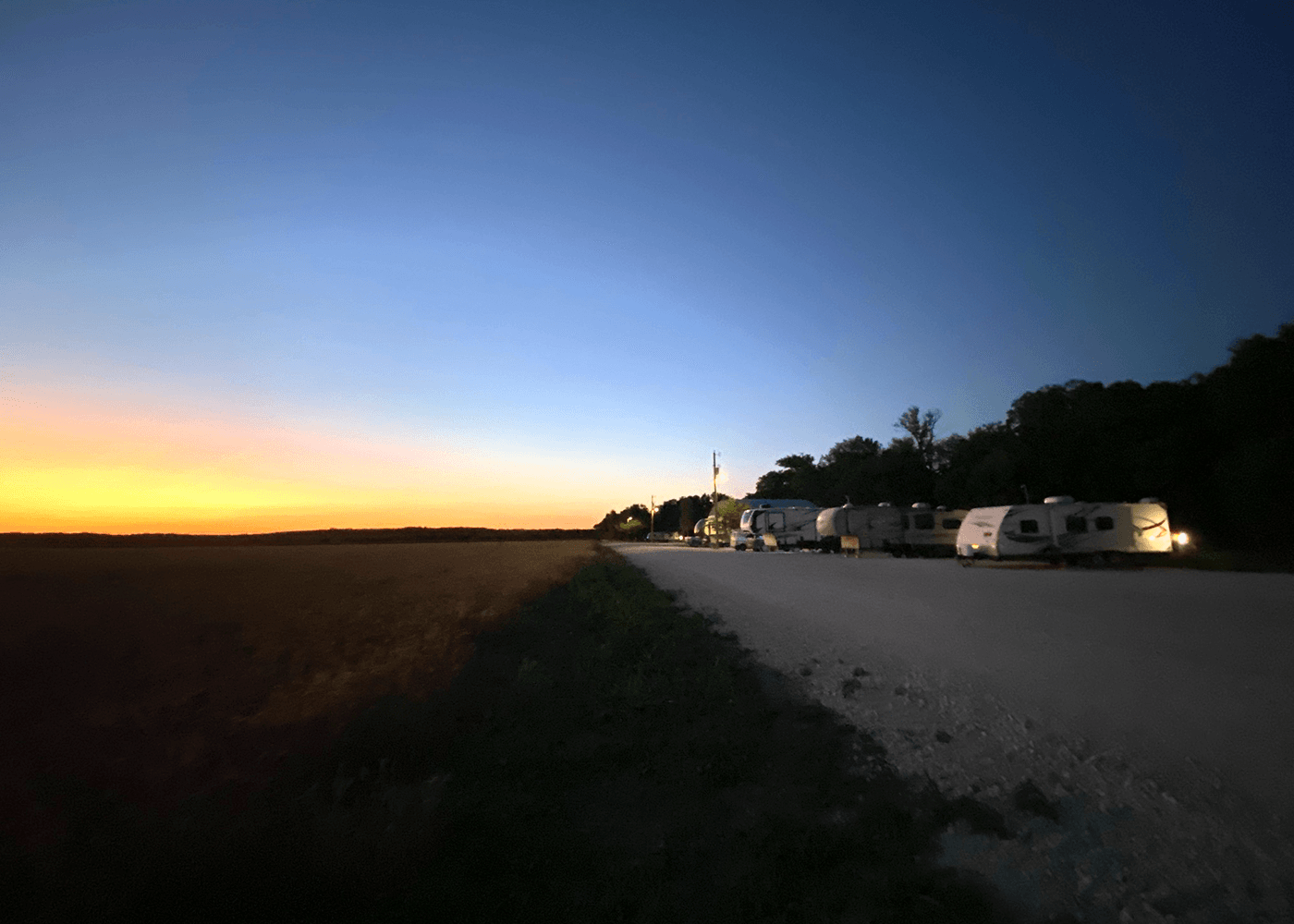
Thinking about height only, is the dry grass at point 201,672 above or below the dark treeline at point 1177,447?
below

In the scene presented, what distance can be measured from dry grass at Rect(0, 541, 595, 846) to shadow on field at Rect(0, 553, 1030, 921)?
2.20 ft

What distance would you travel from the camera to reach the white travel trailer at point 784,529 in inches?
1570

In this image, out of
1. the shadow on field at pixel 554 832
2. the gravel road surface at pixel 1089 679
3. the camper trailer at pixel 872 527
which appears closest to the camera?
the shadow on field at pixel 554 832

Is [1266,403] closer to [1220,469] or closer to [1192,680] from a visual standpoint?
[1220,469]

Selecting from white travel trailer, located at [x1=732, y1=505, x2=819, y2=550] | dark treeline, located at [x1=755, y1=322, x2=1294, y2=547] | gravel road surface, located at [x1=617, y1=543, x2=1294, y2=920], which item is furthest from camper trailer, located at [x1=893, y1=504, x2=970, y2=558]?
gravel road surface, located at [x1=617, y1=543, x2=1294, y2=920]

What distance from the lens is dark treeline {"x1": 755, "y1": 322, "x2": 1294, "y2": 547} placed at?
25.7 metres

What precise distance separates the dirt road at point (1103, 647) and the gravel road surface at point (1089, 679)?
0.02 metres

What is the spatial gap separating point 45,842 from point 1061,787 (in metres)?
7.12

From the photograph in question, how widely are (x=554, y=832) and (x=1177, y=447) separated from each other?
35767mm

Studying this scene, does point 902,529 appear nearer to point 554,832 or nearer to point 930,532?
point 930,532

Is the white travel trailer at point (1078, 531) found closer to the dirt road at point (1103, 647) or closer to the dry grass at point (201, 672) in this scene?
the dirt road at point (1103, 647)

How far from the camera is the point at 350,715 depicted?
291 inches

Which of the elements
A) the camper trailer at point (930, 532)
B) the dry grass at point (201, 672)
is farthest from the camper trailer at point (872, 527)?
the dry grass at point (201, 672)

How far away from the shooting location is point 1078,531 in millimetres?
19812
